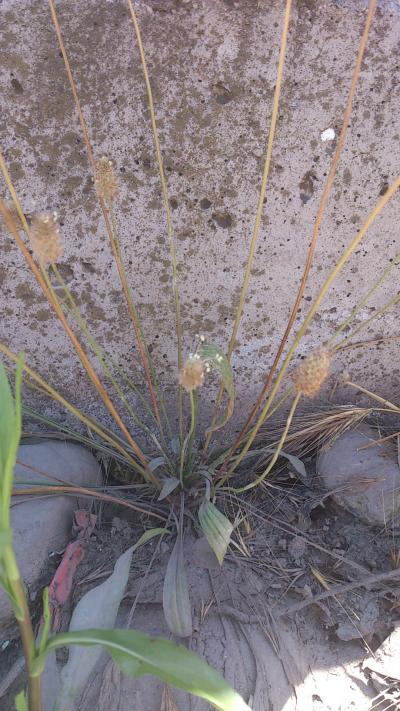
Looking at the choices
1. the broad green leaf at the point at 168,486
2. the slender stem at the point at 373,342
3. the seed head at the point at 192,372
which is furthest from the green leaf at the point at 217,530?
the slender stem at the point at 373,342

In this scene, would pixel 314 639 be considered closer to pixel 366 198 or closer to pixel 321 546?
pixel 321 546

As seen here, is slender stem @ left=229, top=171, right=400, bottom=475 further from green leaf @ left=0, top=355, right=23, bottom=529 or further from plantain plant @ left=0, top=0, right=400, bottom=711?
green leaf @ left=0, top=355, right=23, bottom=529

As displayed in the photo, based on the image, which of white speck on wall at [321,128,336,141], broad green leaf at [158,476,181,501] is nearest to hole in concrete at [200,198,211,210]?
white speck on wall at [321,128,336,141]

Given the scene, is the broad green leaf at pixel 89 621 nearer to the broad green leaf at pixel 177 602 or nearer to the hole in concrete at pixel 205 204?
the broad green leaf at pixel 177 602

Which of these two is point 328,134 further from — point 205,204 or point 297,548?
point 297,548

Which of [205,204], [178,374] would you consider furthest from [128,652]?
[205,204]
